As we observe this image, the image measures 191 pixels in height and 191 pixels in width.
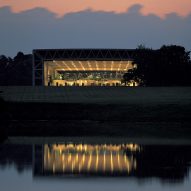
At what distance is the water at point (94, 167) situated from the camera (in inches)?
695

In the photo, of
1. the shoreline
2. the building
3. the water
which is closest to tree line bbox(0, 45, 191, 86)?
the building

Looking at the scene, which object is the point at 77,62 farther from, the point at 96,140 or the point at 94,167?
the point at 94,167

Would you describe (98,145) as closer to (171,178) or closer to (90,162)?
(90,162)

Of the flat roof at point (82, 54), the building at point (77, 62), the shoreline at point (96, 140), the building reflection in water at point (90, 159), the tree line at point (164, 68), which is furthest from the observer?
the building at point (77, 62)

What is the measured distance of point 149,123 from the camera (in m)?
51.1

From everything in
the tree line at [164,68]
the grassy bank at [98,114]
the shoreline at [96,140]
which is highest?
the tree line at [164,68]

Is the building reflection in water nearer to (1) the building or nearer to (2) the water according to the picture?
(2) the water

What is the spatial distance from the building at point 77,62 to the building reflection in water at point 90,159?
104823mm

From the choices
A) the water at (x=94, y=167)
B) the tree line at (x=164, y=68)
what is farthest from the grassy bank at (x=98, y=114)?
the tree line at (x=164, y=68)

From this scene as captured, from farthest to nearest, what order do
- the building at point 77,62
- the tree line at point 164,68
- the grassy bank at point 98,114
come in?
the building at point 77,62 → the tree line at point 164,68 → the grassy bank at point 98,114

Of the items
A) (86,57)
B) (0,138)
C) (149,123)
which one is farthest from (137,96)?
(86,57)

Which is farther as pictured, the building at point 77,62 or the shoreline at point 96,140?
the building at point 77,62

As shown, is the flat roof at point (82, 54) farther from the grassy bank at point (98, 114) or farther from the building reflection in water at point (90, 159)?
the building reflection in water at point (90, 159)

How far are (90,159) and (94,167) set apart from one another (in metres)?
2.57
